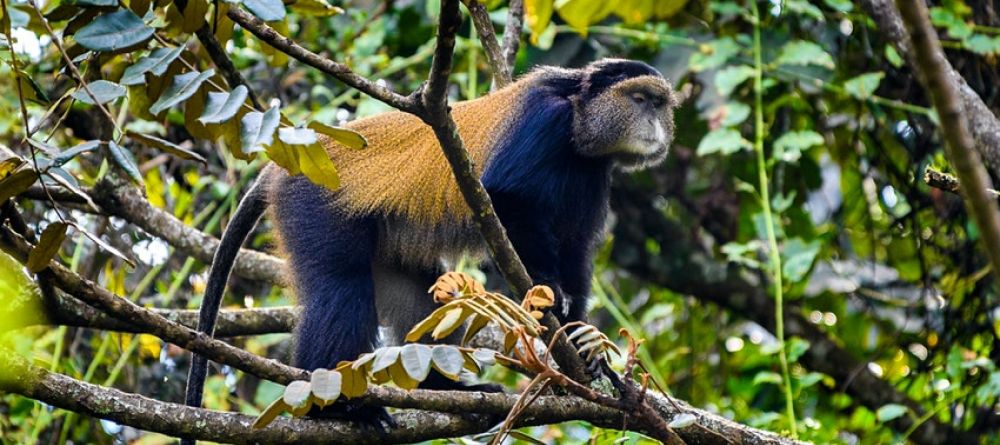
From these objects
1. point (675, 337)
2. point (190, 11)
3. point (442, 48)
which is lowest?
point (675, 337)

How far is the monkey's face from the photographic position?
491 cm

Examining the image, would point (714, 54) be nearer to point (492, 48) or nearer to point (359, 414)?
point (492, 48)

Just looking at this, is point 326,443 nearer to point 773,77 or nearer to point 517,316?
point 517,316

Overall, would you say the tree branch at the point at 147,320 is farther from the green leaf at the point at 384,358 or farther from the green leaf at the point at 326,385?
the green leaf at the point at 384,358

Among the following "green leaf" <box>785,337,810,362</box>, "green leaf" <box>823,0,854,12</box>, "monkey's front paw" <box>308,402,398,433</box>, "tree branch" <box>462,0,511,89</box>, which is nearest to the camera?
"monkey's front paw" <box>308,402,398,433</box>

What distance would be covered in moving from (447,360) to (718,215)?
549 centimetres

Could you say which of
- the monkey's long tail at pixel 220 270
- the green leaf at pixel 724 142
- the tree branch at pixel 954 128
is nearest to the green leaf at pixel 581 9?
the tree branch at pixel 954 128

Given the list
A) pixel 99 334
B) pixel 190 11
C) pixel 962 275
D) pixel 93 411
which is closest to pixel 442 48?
pixel 190 11

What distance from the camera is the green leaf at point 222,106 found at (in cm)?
259

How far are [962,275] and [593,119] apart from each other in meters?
2.68

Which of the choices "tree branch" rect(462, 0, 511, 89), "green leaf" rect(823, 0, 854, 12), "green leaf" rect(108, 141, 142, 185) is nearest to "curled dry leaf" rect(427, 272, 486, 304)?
"green leaf" rect(108, 141, 142, 185)

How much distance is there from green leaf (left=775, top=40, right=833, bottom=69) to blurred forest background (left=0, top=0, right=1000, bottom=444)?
0.01 meters

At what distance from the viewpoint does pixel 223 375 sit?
19.4ft

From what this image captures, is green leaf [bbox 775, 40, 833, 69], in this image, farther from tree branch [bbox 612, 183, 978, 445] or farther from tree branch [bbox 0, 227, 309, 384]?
tree branch [bbox 0, 227, 309, 384]
